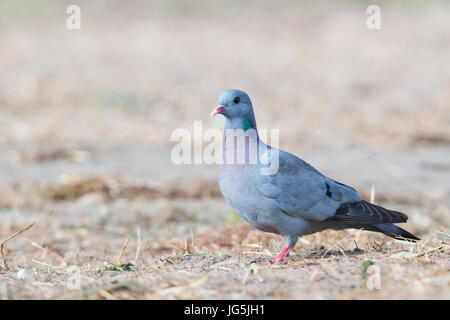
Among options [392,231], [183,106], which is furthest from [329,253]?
[183,106]

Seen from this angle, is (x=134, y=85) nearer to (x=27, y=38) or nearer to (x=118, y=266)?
(x=27, y=38)

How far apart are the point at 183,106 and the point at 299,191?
7396mm

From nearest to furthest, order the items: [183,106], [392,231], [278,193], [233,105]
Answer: [278,193], [233,105], [392,231], [183,106]

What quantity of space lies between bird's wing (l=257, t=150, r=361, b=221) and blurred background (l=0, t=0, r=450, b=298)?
1.15 m

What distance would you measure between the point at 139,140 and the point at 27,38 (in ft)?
20.9

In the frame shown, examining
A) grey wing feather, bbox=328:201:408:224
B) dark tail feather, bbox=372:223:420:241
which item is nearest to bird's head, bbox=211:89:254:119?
grey wing feather, bbox=328:201:408:224

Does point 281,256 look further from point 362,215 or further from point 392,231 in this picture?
point 392,231

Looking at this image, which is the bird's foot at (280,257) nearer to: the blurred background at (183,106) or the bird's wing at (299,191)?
the bird's wing at (299,191)

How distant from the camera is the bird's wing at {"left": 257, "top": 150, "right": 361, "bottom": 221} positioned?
3.82m

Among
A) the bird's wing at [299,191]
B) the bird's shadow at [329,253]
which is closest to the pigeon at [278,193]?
the bird's wing at [299,191]

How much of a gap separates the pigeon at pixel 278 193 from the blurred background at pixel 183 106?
1055mm

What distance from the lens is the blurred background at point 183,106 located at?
661cm

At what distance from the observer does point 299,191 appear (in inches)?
154
